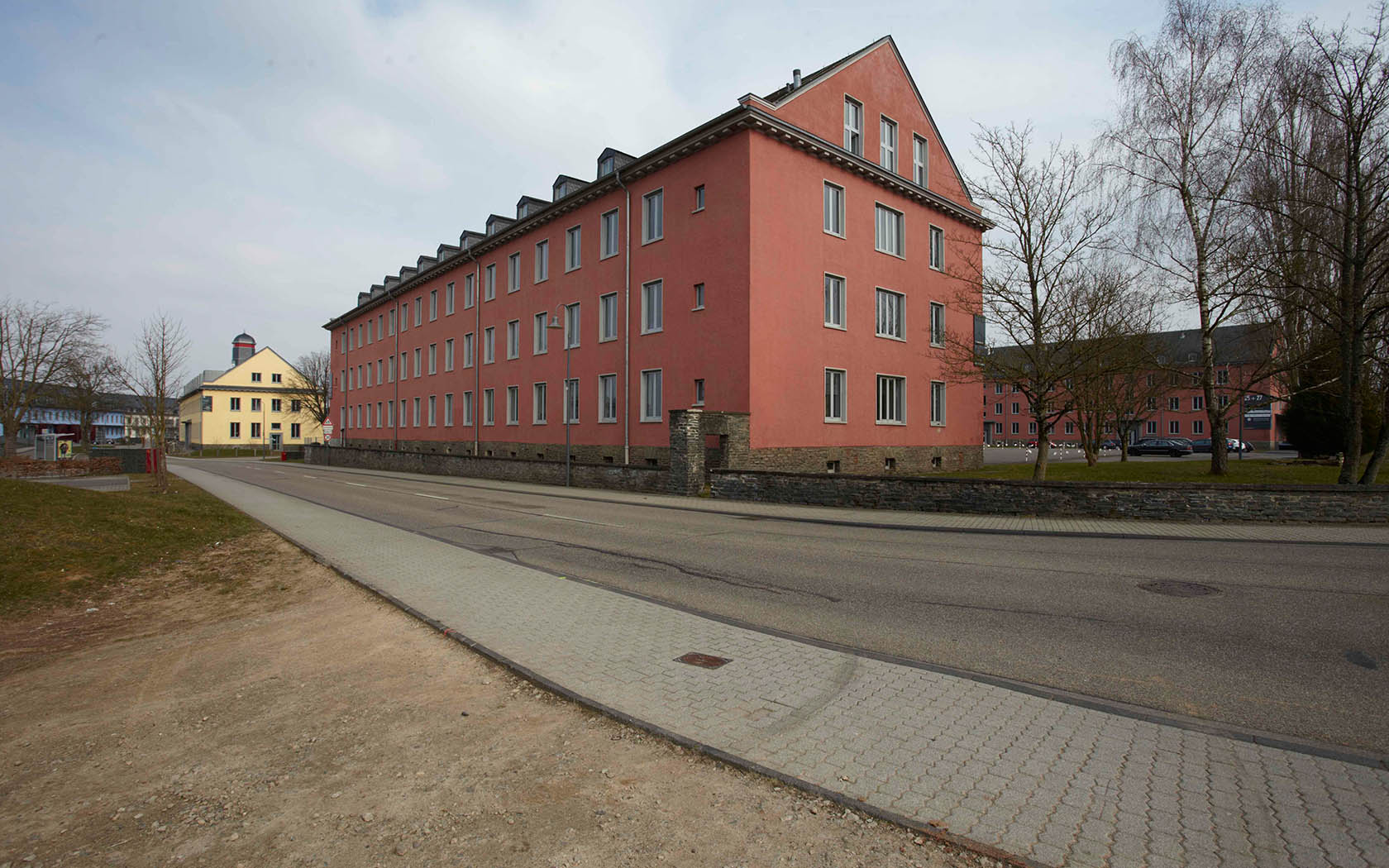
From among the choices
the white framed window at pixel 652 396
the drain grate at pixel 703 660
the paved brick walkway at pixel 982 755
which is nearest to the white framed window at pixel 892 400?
the white framed window at pixel 652 396

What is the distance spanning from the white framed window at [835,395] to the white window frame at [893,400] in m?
2.06

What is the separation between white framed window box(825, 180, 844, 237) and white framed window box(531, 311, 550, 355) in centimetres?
1430

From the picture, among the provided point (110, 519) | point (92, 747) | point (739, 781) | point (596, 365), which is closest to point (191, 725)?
point (92, 747)

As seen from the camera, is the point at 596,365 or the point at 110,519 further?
the point at 596,365

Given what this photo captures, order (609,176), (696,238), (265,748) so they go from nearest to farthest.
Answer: (265,748) → (696,238) → (609,176)

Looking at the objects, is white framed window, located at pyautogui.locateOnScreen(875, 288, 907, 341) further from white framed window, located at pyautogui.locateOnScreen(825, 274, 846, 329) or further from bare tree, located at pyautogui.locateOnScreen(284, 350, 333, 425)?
bare tree, located at pyautogui.locateOnScreen(284, 350, 333, 425)

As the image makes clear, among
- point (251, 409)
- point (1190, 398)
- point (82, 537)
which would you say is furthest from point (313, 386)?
point (1190, 398)

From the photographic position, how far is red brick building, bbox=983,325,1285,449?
2375 cm

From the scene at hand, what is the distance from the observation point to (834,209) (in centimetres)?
2556

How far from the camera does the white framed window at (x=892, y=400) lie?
2738cm

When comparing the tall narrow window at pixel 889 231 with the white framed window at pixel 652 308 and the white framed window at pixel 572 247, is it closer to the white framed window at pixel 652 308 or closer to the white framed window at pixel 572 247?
the white framed window at pixel 652 308

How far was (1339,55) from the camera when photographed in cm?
1529

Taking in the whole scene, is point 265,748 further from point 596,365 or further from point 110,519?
point 596,365

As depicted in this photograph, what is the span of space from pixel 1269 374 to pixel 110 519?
2846 cm
